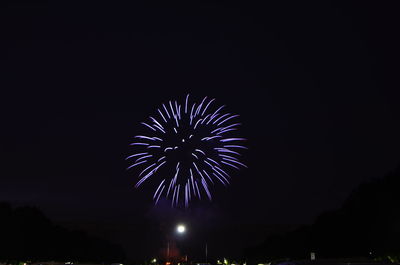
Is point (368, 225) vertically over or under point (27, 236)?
under

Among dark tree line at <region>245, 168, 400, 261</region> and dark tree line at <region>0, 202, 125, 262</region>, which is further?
dark tree line at <region>0, 202, 125, 262</region>

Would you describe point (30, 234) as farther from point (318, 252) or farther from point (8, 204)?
point (318, 252)

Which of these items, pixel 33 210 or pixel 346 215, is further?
pixel 33 210

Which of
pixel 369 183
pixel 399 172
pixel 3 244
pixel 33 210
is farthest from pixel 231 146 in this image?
pixel 33 210

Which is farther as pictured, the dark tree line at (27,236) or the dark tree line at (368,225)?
the dark tree line at (27,236)

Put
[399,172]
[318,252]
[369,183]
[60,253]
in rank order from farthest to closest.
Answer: [60,253] → [318,252] → [369,183] → [399,172]

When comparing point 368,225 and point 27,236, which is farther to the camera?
point 27,236

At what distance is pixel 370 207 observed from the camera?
11062 centimetres

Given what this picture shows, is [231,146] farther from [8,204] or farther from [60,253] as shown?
[60,253]

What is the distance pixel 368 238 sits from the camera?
110 meters

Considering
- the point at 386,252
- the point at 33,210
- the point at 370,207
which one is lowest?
the point at 386,252

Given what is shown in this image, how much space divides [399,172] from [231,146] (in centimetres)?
5758

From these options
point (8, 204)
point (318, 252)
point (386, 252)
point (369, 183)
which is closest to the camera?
point (386, 252)

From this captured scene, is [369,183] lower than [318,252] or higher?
higher
